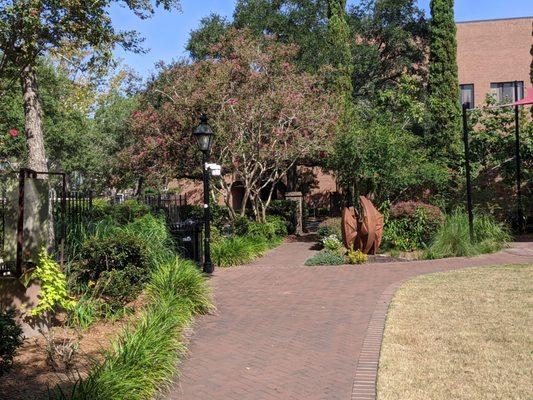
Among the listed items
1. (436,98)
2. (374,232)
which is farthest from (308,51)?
(374,232)

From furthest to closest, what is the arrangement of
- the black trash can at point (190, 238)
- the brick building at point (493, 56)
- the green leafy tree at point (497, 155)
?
the brick building at point (493, 56) → the green leafy tree at point (497, 155) → the black trash can at point (190, 238)

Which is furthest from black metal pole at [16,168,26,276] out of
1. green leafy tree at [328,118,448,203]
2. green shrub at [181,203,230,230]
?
green shrub at [181,203,230,230]

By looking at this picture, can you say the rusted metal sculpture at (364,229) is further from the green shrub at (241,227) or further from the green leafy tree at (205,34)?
the green leafy tree at (205,34)

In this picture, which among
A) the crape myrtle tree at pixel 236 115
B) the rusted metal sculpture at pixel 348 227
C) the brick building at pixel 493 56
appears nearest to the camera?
the rusted metal sculpture at pixel 348 227

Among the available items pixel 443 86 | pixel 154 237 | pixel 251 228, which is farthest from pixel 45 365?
pixel 443 86

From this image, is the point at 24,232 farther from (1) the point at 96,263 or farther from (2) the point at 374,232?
(2) the point at 374,232

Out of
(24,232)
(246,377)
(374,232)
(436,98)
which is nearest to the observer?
(246,377)

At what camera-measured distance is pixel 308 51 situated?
23859mm

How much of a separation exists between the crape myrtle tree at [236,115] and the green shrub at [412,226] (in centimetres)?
454

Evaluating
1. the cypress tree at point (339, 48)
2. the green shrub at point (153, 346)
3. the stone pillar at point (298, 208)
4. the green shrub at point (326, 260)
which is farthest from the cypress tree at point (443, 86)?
the green shrub at point (153, 346)

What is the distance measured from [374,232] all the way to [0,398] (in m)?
11.3

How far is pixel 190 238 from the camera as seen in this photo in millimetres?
13812

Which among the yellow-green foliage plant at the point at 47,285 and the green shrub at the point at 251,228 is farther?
the green shrub at the point at 251,228

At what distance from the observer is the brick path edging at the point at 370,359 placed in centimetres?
520
